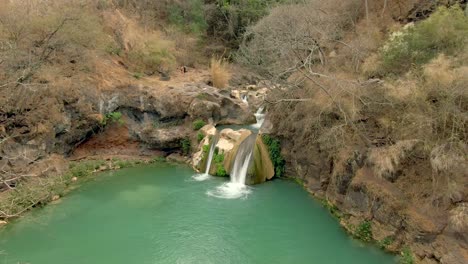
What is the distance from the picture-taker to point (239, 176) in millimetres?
16703

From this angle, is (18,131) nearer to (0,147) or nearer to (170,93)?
(0,147)

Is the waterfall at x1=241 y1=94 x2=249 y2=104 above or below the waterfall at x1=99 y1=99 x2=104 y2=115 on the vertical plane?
above

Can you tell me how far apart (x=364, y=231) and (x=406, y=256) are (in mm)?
1616

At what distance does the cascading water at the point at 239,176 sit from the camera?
15430 millimetres

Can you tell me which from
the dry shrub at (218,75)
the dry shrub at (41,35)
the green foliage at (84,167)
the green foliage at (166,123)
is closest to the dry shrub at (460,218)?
the green foliage at (166,123)

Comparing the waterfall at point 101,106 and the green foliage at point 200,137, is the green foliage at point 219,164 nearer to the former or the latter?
the green foliage at point 200,137

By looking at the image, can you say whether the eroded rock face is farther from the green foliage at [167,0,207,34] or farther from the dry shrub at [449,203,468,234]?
the green foliage at [167,0,207,34]

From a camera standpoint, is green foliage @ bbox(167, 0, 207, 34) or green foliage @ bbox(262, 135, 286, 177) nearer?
green foliage @ bbox(262, 135, 286, 177)

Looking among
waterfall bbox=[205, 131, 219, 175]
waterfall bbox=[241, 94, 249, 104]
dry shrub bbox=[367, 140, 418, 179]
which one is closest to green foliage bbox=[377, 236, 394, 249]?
dry shrub bbox=[367, 140, 418, 179]

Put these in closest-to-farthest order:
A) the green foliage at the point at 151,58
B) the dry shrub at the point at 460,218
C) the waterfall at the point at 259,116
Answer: the dry shrub at the point at 460,218 < the waterfall at the point at 259,116 < the green foliage at the point at 151,58

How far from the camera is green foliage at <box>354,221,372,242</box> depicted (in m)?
11.7

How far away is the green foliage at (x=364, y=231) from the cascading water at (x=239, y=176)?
4757 millimetres

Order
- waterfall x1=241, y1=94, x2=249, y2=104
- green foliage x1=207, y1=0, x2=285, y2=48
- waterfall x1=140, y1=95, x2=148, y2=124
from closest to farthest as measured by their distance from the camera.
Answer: waterfall x1=140, y1=95, x2=148, y2=124 → waterfall x1=241, y1=94, x2=249, y2=104 → green foliage x1=207, y1=0, x2=285, y2=48

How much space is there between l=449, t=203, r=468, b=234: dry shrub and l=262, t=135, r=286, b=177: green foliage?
8133 millimetres
